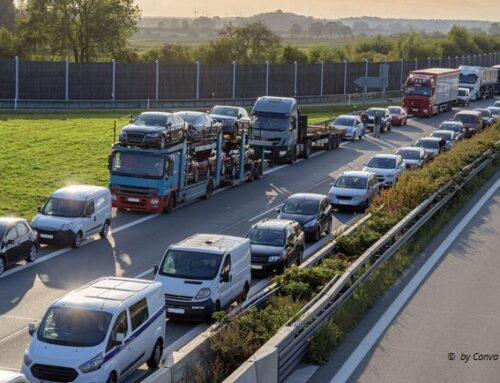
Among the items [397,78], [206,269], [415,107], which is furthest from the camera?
[397,78]

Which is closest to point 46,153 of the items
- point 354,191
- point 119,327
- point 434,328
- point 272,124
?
point 272,124

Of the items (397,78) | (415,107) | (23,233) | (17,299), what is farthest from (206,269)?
(397,78)

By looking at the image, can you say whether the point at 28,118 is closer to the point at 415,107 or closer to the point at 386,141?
the point at 386,141

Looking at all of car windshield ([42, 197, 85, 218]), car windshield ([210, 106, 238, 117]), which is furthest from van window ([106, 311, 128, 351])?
car windshield ([210, 106, 238, 117])

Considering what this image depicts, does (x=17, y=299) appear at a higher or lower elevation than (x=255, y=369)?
lower

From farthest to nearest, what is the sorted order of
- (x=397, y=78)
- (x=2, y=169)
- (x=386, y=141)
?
(x=397, y=78) < (x=386, y=141) < (x=2, y=169)

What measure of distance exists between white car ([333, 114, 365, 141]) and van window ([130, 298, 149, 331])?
4290 centimetres

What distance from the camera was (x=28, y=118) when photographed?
62.2m

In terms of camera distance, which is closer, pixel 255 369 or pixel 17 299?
pixel 255 369

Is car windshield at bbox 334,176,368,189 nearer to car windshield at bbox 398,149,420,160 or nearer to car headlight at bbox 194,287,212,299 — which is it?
car windshield at bbox 398,149,420,160

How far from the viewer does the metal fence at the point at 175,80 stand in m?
69.4

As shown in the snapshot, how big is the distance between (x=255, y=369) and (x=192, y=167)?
24594mm

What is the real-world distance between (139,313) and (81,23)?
76.2 metres

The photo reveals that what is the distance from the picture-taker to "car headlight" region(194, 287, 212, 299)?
21938 mm
